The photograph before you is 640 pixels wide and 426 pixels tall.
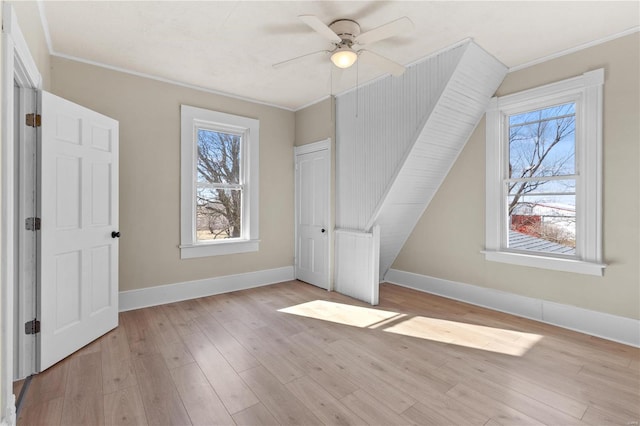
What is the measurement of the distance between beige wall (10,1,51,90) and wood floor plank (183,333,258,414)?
2.40 meters

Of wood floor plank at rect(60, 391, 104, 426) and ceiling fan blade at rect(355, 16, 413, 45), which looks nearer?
wood floor plank at rect(60, 391, 104, 426)

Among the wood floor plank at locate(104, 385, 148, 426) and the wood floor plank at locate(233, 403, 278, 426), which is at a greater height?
the wood floor plank at locate(104, 385, 148, 426)

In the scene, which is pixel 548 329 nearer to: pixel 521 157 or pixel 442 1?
pixel 521 157

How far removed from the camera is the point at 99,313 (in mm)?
2779

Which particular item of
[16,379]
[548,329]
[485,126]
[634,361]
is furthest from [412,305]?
[16,379]

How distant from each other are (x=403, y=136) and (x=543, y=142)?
1389 millimetres

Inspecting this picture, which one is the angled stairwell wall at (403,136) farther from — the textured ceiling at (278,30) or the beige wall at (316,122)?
the textured ceiling at (278,30)

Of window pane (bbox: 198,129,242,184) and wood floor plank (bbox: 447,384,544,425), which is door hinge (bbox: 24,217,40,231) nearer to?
window pane (bbox: 198,129,242,184)

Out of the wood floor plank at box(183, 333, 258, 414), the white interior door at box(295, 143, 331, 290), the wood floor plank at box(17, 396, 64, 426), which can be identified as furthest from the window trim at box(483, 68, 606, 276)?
the wood floor plank at box(17, 396, 64, 426)

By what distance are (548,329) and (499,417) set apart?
1649 mm

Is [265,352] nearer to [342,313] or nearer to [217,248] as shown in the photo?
[342,313]

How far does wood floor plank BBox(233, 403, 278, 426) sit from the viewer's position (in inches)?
67.7

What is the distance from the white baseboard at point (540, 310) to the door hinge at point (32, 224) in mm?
4004

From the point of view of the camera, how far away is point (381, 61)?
8.23 ft
